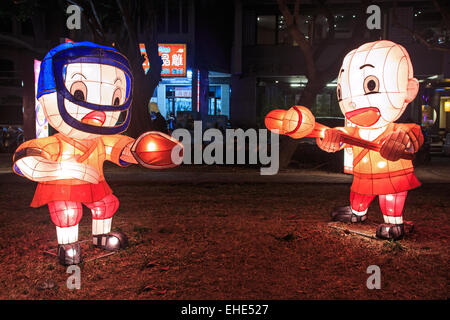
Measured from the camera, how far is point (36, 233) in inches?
209

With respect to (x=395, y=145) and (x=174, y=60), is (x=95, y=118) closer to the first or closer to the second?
(x=395, y=145)

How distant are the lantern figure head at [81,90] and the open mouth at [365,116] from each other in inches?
101

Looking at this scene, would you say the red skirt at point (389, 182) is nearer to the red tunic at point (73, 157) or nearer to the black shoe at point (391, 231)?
the black shoe at point (391, 231)

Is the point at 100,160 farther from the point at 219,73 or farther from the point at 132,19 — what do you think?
the point at 219,73

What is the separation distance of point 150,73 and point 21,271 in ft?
31.2

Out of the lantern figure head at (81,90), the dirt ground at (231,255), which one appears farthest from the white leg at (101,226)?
the lantern figure head at (81,90)

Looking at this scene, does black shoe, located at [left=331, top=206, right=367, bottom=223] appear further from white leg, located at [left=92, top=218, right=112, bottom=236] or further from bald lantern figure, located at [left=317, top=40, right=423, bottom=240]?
white leg, located at [left=92, top=218, right=112, bottom=236]

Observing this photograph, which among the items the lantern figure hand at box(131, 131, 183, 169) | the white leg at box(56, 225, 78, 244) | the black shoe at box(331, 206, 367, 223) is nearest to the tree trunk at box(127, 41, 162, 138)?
the black shoe at box(331, 206, 367, 223)

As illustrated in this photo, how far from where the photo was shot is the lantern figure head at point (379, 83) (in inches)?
179

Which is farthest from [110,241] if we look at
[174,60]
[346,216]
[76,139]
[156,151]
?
[174,60]

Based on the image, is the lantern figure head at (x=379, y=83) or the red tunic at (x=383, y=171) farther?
the red tunic at (x=383, y=171)

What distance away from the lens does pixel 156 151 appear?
142 inches

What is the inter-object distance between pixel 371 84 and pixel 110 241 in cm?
333

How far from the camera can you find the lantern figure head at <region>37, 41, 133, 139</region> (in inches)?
149
